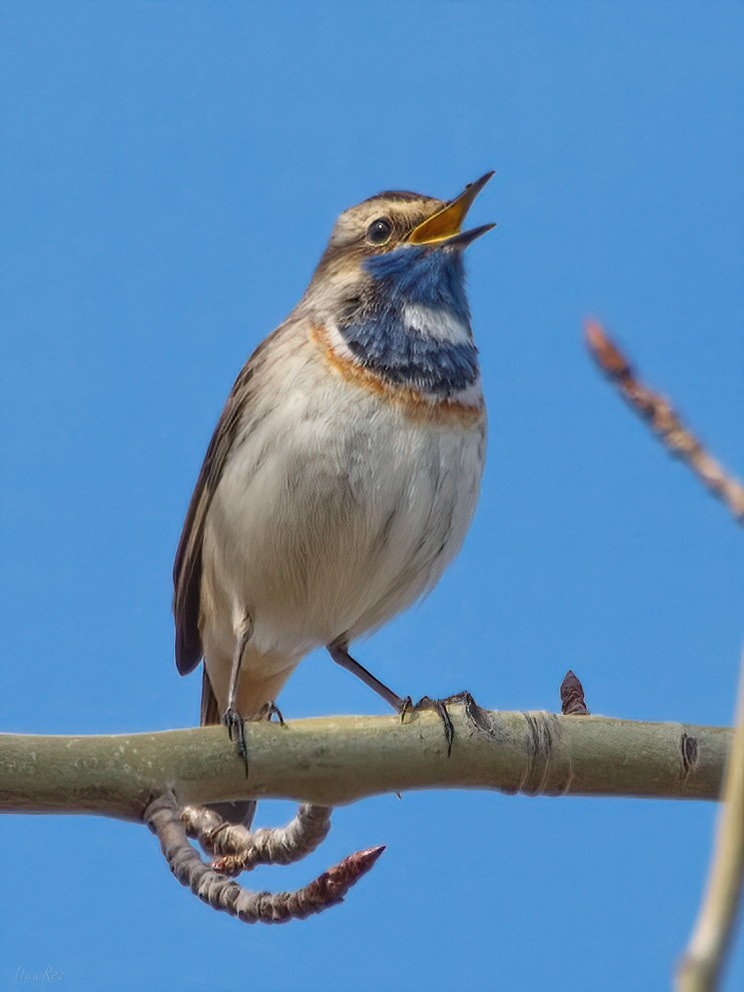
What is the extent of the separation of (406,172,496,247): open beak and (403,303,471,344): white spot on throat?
37 cm

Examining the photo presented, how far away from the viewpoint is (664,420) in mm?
2330

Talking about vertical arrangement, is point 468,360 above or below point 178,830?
above

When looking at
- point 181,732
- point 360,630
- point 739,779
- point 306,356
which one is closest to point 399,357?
point 306,356

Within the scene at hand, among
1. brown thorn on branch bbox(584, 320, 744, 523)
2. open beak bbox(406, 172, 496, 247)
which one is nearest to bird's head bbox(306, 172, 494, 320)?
open beak bbox(406, 172, 496, 247)

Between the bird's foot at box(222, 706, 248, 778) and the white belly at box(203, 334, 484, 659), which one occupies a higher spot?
the white belly at box(203, 334, 484, 659)

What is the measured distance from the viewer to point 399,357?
6.72 m

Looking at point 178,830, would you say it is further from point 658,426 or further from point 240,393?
point 240,393

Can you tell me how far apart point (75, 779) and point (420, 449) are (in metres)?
2.69

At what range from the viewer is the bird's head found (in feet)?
23.1

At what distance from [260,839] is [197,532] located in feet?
8.09

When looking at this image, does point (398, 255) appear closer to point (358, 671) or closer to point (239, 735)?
point (358, 671)

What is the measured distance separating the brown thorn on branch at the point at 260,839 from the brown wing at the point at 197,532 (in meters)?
2.14

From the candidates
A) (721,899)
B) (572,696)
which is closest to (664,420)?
(721,899)

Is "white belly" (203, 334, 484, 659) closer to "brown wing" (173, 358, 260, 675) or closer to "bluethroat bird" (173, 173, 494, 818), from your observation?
"bluethroat bird" (173, 173, 494, 818)
